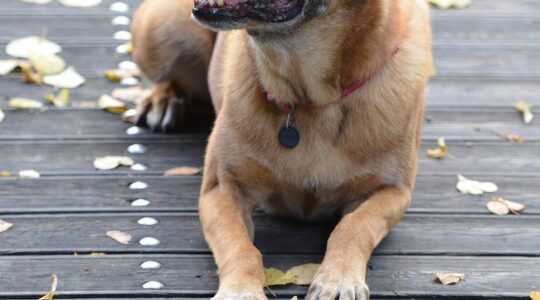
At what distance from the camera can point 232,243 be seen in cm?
321

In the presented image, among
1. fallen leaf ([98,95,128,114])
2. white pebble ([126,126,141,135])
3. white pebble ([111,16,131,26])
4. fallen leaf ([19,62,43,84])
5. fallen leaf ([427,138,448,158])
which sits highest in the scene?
white pebble ([111,16,131,26])

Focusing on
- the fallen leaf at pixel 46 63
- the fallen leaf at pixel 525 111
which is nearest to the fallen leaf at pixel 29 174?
the fallen leaf at pixel 46 63

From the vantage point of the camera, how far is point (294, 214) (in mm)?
3662

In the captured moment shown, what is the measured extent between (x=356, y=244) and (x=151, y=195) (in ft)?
3.32

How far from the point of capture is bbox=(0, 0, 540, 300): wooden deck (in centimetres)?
326

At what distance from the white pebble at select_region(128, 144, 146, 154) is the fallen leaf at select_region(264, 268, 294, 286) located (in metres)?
1.24

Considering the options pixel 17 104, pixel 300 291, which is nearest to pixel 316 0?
pixel 300 291

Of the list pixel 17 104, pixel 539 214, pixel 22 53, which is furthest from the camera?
pixel 22 53

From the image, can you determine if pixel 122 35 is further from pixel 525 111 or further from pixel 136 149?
pixel 525 111

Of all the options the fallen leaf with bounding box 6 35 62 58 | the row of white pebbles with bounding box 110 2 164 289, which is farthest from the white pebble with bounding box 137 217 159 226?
the fallen leaf with bounding box 6 35 62 58

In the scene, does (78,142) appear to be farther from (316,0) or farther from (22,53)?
(316,0)

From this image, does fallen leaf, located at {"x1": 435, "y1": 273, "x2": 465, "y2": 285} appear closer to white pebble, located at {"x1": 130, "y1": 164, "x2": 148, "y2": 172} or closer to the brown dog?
the brown dog

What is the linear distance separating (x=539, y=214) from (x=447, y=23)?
2272mm

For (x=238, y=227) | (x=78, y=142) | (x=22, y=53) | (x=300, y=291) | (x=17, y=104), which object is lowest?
(x=300, y=291)
